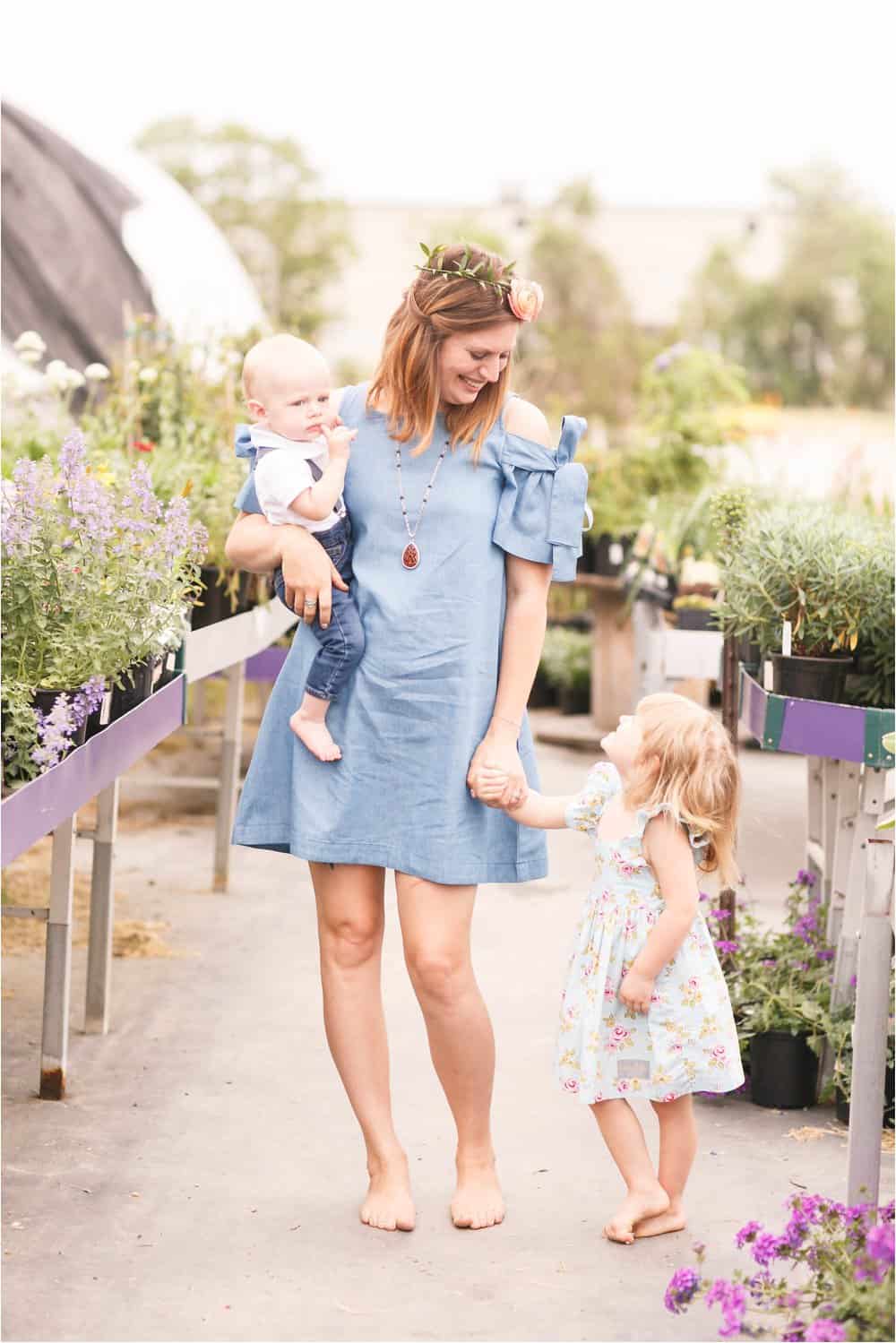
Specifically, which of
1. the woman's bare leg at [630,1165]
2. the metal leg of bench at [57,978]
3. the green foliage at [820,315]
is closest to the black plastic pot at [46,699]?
the metal leg of bench at [57,978]

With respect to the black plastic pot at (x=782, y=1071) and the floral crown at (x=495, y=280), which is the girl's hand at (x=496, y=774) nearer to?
the floral crown at (x=495, y=280)

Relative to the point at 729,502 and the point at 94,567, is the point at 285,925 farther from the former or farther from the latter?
the point at 94,567

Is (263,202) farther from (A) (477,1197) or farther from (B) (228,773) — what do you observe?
(A) (477,1197)

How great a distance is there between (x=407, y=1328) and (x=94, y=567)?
1.35 m

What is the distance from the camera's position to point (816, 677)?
11.2 ft

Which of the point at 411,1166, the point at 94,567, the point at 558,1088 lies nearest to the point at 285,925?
the point at 558,1088

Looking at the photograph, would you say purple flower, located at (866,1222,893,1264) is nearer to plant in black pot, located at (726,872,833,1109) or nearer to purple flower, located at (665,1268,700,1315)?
purple flower, located at (665,1268,700,1315)

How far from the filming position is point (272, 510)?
2.68 meters

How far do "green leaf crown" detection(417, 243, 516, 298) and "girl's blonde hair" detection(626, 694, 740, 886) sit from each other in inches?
29.2

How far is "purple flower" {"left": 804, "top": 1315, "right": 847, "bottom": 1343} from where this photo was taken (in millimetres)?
1938

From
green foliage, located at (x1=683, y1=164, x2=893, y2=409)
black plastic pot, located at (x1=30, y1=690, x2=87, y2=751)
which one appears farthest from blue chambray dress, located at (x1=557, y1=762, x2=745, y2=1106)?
green foliage, located at (x1=683, y1=164, x2=893, y2=409)

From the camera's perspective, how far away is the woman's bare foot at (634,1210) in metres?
2.75

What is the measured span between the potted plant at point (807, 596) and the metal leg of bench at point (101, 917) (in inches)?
58.2

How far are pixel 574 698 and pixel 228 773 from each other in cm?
419
